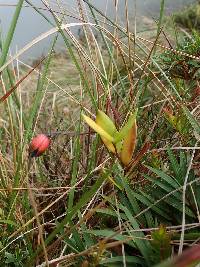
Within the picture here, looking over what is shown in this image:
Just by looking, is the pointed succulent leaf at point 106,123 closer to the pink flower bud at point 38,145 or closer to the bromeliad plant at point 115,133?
the bromeliad plant at point 115,133

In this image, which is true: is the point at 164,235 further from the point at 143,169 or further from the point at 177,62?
the point at 177,62

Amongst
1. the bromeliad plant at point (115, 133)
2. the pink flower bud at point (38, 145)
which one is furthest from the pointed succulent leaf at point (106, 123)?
the pink flower bud at point (38, 145)

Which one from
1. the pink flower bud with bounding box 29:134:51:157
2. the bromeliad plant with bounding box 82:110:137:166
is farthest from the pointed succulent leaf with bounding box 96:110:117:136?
the pink flower bud with bounding box 29:134:51:157

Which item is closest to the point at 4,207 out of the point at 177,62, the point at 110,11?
the point at 177,62

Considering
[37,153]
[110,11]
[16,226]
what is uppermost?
[110,11]

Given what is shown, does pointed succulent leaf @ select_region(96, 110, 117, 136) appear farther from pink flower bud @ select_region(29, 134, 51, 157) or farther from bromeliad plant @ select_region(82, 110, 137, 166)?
pink flower bud @ select_region(29, 134, 51, 157)

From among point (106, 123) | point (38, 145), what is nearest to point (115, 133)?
point (106, 123)

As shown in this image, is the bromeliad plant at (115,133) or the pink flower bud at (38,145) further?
the pink flower bud at (38,145)

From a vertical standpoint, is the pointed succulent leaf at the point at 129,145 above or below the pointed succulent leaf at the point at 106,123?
below
